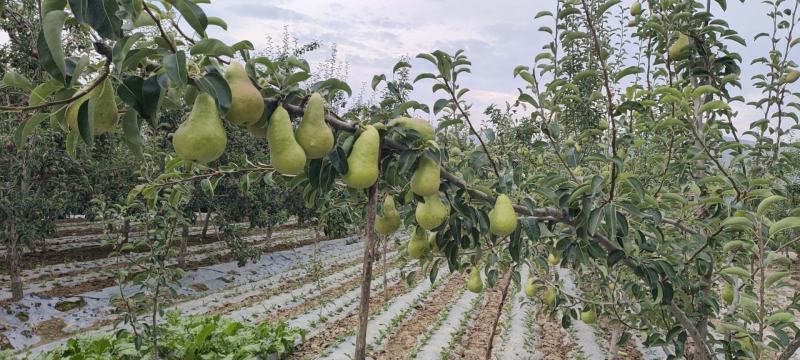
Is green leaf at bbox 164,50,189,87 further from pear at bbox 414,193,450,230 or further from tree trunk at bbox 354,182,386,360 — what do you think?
pear at bbox 414,193,450,230

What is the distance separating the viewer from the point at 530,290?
3342 millimetres

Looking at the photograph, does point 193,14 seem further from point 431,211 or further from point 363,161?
point 431,211

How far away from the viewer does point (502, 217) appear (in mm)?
1389

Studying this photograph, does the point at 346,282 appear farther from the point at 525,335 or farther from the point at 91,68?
the point at 91,68

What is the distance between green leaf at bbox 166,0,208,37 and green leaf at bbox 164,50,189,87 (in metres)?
0.09

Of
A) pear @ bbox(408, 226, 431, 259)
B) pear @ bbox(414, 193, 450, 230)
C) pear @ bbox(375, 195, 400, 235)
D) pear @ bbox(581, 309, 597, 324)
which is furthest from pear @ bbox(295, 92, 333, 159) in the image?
pear @ bbox(581, 309, 597, 324)

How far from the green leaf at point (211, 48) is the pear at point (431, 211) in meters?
0.69

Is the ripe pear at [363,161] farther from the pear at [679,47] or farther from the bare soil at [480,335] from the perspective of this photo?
the bare soil at [480,335]

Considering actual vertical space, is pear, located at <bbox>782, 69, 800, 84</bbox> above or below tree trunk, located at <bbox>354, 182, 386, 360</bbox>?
above

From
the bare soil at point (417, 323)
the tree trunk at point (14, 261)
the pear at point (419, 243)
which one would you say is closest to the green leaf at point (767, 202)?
the pear at point (419, 243)

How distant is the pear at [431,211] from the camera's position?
1352 mm

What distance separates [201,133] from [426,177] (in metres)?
0.58

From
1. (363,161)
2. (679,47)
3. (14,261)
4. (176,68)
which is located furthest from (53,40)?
(14,261)

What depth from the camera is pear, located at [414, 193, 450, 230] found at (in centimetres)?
135
